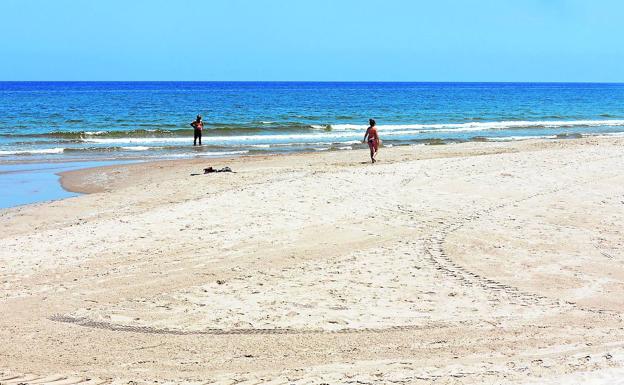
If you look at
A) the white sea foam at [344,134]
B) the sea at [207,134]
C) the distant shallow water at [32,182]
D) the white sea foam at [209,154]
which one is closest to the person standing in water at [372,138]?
the sea at [207,134]

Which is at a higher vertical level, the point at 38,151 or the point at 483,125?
the point at 483,125

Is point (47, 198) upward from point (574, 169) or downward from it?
downward

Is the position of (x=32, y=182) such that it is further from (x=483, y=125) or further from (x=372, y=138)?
(x=483, y=125)

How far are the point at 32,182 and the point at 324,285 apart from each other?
44.4ft

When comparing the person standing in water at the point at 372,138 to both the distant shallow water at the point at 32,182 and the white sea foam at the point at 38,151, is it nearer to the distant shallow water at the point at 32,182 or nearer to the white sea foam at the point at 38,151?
the distant shallow water at the point at 32,182

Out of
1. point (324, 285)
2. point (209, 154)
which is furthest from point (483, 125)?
point (324, 285)

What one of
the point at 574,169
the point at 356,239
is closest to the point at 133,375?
the point at 356,239

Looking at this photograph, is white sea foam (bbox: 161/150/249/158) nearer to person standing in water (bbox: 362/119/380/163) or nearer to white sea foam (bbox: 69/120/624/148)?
white sea foam (bbox: 69/120/624/148)

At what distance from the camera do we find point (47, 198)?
55.9ft

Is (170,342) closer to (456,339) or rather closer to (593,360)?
(456,339)

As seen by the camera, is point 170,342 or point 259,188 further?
point 259,188

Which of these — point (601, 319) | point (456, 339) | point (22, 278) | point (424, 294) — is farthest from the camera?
point (22, 278)

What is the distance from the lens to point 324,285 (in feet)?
28.2

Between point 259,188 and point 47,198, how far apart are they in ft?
17.5
